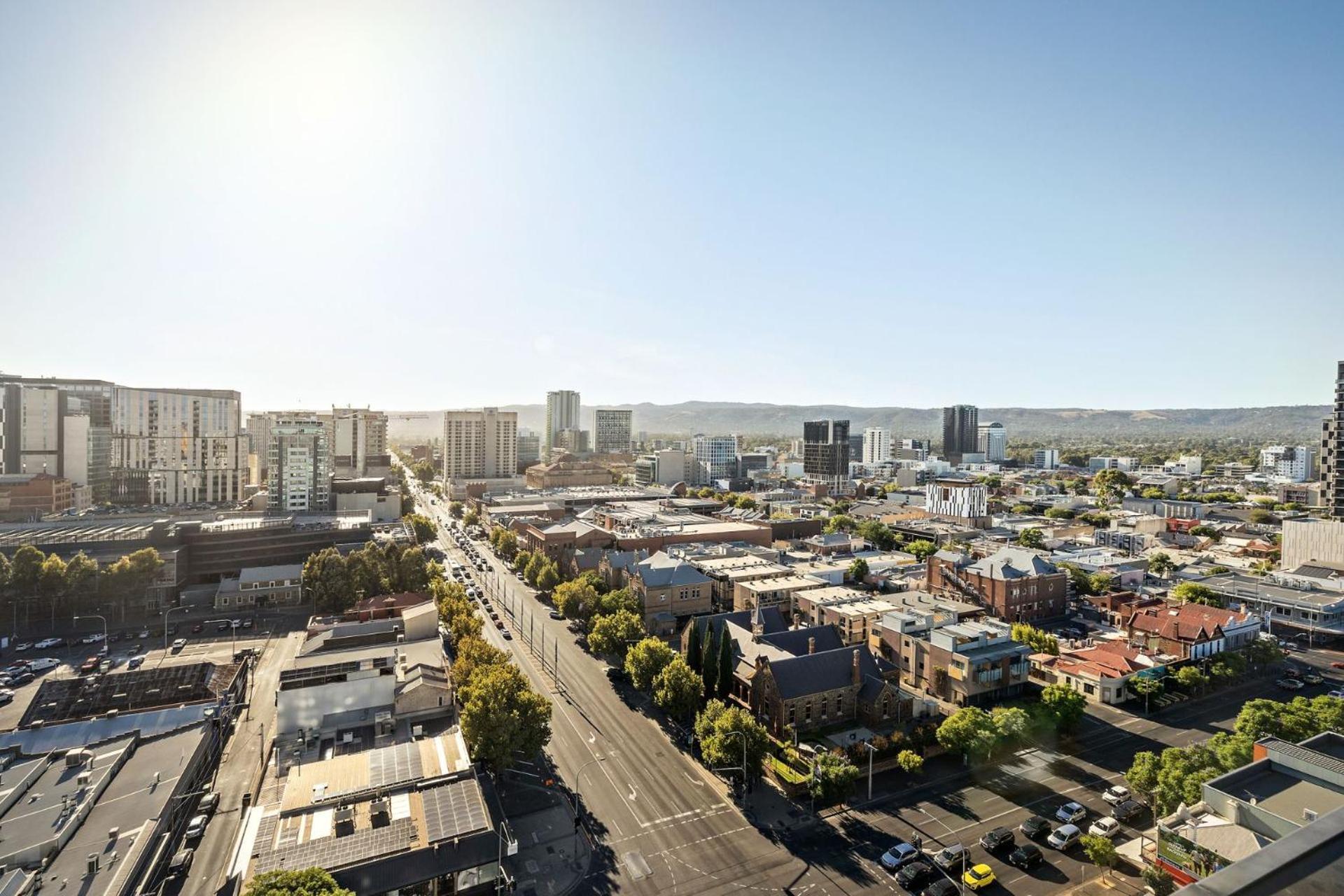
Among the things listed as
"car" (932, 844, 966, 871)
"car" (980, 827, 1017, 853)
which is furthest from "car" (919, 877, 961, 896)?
"car" (980, 827, 1017, 853)

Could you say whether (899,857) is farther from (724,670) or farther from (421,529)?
(421,529)

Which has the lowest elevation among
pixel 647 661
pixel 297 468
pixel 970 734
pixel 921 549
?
pixel 970 734

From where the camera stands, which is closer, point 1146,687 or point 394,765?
point 394,765

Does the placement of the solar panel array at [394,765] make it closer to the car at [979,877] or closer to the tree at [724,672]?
the tree at [724,672]

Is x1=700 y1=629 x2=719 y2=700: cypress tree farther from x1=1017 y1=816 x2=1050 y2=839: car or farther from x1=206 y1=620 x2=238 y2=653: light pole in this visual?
x1=206 y1=620 x2=238 y2=653: light pole

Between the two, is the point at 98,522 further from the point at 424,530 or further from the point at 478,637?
the point at 478,637

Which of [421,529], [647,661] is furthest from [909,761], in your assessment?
[421,529]
